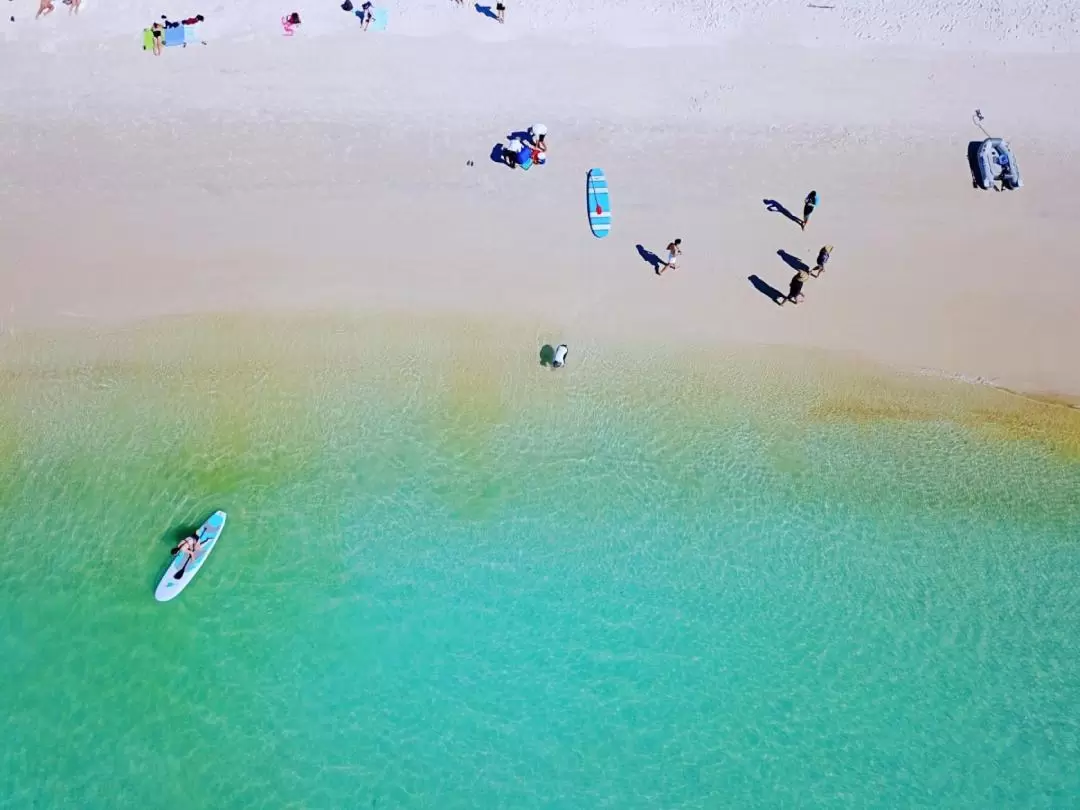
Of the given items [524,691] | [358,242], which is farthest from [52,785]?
[358,242]

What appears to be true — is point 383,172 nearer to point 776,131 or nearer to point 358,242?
point 358,242

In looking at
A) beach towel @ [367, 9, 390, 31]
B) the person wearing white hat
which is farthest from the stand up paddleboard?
beach towel @ [367, 9, 390, 31]

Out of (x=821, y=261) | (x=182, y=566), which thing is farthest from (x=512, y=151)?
(x=182, y=566)

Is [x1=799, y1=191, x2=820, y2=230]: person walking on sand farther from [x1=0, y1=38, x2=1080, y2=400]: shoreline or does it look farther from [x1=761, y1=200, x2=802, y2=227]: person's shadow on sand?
[x1=0, y1=38, x2=1080, y2=400]: shoreline

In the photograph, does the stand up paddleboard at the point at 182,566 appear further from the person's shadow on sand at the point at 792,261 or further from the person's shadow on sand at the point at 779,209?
the person's shadow on sand at the point at 779,209

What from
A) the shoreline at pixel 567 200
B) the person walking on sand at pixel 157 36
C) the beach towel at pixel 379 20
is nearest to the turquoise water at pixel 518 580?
the shoreline at pixel 567 200
